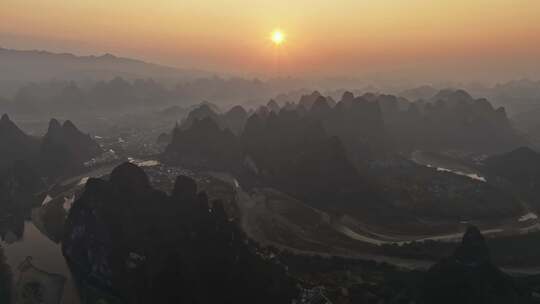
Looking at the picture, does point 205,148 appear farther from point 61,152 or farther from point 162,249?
point 162,249

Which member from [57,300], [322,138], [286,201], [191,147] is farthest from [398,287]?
[191,147]

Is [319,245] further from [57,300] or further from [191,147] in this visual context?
[191,147]

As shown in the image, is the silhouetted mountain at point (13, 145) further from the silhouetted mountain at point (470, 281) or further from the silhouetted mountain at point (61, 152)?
the silhouetted mountain at point (470, 281)

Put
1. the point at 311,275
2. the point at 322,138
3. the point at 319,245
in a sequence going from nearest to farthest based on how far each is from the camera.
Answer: the point at 311,275
the point at 319,245
the point at 322,138

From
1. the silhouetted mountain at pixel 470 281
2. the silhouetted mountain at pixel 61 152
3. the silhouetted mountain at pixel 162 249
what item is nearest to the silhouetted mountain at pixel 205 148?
the silhouetted mountain at pixel 61 152

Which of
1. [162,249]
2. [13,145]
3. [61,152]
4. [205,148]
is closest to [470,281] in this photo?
[162,249]

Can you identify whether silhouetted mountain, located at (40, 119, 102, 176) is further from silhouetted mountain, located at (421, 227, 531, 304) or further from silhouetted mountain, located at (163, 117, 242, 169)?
silhouetted mountain, located at (421, 227, 531, 304)
